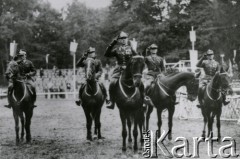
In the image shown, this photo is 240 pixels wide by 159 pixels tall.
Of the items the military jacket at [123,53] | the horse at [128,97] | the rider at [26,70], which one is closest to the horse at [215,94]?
the horse at [128,97]

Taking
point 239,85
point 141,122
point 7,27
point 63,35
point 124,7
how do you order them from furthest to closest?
point 124,7, point 7,27, point 239,85, point 63,35, point 141,122

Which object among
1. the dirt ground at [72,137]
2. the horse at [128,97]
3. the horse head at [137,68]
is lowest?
the dirt ground at [72,137]

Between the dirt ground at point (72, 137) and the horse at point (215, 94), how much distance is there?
2.84 feet

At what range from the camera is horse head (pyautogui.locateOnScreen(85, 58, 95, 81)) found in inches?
447

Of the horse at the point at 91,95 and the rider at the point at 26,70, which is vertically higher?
the rider at the point at 26,70

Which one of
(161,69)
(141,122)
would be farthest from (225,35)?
(141,122)

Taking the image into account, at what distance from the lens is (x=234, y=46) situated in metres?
26.7

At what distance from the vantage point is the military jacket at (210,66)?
11.7 m

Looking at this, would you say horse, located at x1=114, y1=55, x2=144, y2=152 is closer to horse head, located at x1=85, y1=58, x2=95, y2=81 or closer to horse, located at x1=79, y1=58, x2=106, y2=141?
horse head, located at x1=85, y1=58, x2=95, y2=81

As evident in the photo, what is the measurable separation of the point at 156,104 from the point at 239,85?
7.98 meters

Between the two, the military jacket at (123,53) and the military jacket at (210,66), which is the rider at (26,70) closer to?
the military jacket at (123,53)

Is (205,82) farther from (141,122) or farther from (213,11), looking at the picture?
(213,11)

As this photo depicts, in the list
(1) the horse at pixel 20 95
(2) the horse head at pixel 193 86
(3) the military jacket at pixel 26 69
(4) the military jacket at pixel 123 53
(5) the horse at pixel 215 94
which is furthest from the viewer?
(3) the military jacket at pixel 26 69

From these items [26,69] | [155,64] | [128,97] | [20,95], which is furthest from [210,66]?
[20,95]
